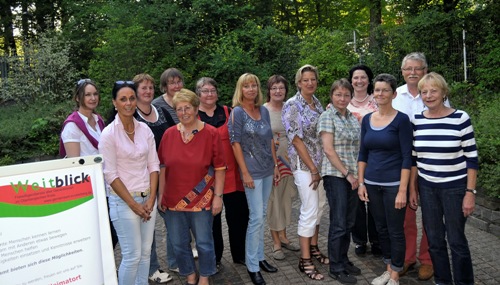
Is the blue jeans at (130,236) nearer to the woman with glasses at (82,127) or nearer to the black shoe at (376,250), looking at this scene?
the woman with glasses at (82,127)

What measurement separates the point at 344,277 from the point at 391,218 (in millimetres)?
836

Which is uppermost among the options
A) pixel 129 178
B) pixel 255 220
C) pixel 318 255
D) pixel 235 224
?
pixel 129 178

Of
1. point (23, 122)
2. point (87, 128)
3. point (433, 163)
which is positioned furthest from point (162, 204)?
point (23, 122)

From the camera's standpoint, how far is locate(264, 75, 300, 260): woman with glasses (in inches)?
197

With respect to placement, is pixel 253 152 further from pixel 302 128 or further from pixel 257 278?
pixel 257 278

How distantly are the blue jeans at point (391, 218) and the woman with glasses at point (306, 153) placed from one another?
62cm

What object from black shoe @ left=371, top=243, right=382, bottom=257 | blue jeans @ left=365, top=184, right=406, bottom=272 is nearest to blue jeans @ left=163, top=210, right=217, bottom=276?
blue jeans @ left=365, top=184, right=406, bottom=272

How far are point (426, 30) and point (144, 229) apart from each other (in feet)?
40.2

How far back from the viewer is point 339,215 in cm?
439

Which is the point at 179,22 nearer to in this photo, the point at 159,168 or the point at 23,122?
the point at 23,122

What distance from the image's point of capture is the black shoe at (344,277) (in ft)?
14.5

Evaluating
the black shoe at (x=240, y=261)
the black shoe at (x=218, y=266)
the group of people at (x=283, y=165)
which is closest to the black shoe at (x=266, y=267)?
the group of people at (x=283, y=165)

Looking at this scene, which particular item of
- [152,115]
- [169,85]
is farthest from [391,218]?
[169,85]

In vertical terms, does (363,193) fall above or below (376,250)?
above
